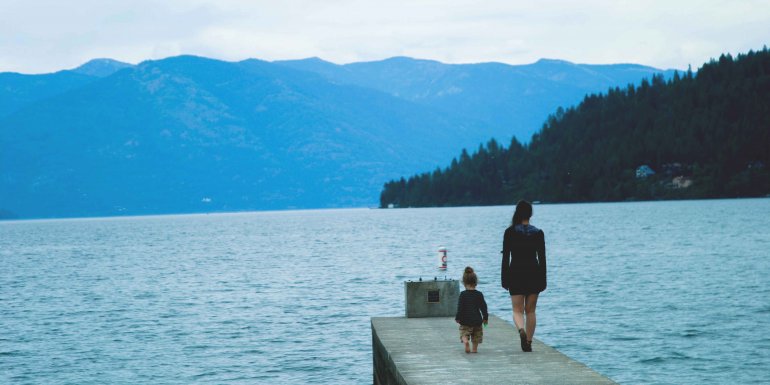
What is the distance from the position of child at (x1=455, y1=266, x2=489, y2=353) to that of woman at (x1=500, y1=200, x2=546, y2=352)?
2.13 ft

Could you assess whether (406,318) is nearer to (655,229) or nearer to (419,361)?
(419,361)

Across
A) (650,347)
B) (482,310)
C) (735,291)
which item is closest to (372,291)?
(735,291)

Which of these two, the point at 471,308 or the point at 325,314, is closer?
the point at 471,308

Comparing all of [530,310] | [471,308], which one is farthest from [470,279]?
[530,310]

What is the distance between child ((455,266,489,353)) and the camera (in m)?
20.6

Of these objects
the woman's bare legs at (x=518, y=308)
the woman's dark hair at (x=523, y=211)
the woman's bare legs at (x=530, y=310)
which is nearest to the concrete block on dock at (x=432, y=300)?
the woman's bare legs at (x=530, y=310)

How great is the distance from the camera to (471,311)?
20.8 m

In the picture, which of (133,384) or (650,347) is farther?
(650,347)

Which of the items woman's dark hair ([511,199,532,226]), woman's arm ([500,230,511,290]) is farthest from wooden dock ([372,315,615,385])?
→ woman's dark hair ([511,199,532,226])

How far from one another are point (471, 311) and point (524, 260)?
1.68m

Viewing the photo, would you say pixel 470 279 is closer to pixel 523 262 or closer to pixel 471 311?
pixel 471 311

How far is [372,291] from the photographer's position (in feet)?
204

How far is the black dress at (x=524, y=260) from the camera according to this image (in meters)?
19.8

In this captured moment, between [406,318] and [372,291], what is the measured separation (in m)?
35.0
